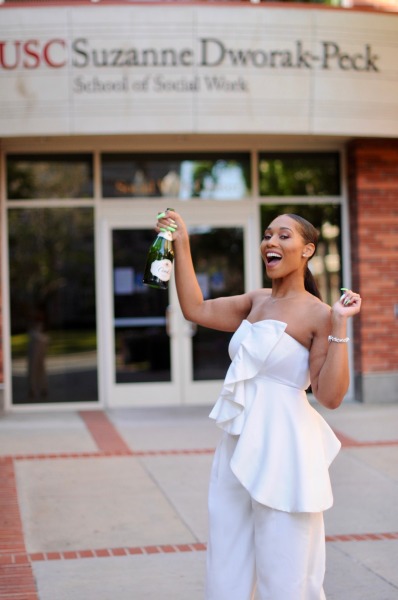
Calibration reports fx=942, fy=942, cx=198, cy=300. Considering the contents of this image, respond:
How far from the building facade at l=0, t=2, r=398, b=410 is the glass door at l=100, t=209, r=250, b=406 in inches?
0.6

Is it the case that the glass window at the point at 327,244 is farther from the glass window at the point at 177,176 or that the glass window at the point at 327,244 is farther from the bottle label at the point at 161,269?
the bottle label at the point at 161,269

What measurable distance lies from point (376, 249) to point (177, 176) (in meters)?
2.59

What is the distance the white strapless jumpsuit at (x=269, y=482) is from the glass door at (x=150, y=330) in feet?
25.8

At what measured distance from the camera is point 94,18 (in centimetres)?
1011

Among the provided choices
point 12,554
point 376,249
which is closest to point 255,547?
point 12,554

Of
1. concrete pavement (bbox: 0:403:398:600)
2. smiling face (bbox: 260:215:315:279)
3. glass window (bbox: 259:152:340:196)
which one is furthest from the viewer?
glass window (bbox: 259:152:340:196)

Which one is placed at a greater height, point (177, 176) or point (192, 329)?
point (177, 176)

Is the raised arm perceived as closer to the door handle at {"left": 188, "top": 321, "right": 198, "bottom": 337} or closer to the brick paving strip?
the brick paving strip

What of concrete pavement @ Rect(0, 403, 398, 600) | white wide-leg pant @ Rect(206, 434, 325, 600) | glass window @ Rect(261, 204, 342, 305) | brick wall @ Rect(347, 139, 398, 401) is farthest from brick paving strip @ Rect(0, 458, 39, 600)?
glass window @ Rect(261, 204, 342, 305)

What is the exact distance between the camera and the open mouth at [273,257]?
360 centimetres

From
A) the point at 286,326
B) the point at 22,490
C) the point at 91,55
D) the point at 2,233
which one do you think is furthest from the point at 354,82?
the point at 286,326

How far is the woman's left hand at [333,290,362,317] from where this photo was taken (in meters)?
3.34

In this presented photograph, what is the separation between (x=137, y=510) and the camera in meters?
6.67

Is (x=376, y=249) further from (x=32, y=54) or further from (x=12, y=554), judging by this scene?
(x=12, y=554)
